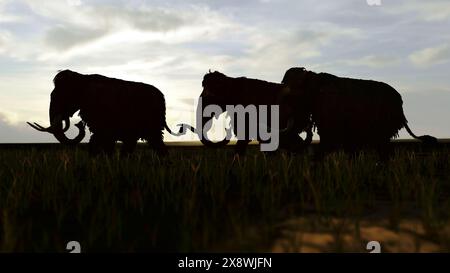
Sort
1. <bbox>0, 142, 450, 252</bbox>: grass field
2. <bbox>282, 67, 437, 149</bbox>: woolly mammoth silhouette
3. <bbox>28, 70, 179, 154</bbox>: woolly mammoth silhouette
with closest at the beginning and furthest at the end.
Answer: <bbox>0, 142, 450, 252</bbox>: grass field → <bbox>282, 67, 437, 149</bbox>: woolly mammoth silhouette → <bbox>28, 70, 179, 154</bbox>: woolly mammoth silhouette

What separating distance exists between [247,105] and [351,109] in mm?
2414

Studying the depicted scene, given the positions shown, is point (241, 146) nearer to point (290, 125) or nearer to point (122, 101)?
point (290, 125)

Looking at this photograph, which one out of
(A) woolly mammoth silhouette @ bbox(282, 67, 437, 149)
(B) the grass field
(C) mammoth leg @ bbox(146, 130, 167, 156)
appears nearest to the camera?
(B) the grass field

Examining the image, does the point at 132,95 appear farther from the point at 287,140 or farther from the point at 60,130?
the point at 287,140

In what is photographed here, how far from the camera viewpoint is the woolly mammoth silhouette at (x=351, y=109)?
7.45m

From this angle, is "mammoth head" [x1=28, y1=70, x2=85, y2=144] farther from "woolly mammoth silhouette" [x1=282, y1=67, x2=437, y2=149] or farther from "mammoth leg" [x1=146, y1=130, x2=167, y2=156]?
"woolly mammoth silhouette" [x1=282, y1=67, x2=437, y2=149]

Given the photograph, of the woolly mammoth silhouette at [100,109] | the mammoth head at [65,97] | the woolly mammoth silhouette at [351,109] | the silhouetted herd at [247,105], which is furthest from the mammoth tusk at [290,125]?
the mammoth head at [65,97]

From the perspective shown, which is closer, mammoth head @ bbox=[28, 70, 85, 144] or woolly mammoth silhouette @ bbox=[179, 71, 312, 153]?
mammoth head @ bbox=[28, 70, 85, 144]

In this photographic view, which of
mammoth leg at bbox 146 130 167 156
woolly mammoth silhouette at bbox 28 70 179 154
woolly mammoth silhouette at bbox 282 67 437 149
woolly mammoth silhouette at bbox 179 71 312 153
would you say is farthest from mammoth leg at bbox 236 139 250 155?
woolly mammoth silhouette at bbox 28 70 179 154

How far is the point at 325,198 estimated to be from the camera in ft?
12.4

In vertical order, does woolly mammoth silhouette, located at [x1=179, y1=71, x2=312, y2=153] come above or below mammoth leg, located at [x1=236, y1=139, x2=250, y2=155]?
above

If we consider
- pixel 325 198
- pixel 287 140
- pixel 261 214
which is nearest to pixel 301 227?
pixel 261 214

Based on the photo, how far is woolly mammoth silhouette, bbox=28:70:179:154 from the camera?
870 centimetres

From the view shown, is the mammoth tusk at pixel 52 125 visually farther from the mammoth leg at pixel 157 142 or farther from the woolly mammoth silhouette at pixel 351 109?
the woolly mammoth silhouette at pixel 351 109
